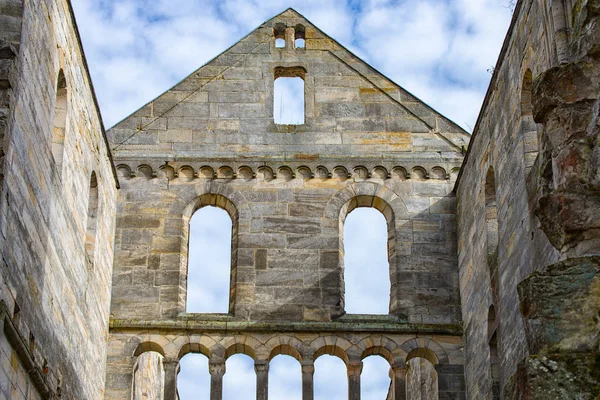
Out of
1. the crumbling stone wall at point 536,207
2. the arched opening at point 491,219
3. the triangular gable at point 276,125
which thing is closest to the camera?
the crumbling stone wall at point 536,207

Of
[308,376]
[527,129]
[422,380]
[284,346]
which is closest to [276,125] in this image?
[284,346]

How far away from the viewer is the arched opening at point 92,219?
1470 cm

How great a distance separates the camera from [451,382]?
15.4m

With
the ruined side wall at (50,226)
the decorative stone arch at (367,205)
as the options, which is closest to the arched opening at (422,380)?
the decorative stone arch at (367,205)

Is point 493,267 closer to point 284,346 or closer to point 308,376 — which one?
point 308,376

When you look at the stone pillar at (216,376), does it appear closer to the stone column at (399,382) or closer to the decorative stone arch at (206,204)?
the decorative stone arch at (206,204)

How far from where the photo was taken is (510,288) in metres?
12.9

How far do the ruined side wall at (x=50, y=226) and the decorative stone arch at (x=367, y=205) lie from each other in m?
3.11

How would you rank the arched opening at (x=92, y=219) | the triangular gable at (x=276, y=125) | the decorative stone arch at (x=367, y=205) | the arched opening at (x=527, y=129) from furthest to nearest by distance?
1. the triangular gable at (x=276, y=125)
2. the decorative stone arch at (x=367, y=205)
3. the arched opening at (x=92, y=219)
4. the arched opening at (x=527, y=129)

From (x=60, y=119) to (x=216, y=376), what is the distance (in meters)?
4.27

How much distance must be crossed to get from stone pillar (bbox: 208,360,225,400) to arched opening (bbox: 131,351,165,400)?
1.93m

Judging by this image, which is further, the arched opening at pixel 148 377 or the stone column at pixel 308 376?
the arched opening at pixel 148 377

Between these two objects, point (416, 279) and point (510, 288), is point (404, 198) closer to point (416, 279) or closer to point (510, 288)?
point (416, 279)

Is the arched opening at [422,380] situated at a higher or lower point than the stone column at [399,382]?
higher
